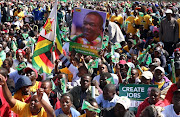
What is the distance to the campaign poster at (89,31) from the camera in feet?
26.3

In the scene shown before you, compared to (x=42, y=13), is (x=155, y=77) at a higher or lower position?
higher

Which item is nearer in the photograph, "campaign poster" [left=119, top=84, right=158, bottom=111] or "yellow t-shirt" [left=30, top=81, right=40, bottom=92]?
"campaign poster" [left=119, top=84, right=158, bottom=111]

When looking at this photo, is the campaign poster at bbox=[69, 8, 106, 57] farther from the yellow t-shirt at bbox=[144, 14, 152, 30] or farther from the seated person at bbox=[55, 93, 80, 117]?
the yellow t-shirt at bbox=[144, 14, 152, 30]

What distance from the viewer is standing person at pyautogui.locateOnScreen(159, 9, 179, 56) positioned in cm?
1083

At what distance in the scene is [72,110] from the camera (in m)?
5.45

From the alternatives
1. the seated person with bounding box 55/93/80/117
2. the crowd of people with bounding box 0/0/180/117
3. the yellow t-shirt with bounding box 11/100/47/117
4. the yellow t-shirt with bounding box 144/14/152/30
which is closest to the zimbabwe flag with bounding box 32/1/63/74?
the crowd of people with bounding box 0/0/180/117

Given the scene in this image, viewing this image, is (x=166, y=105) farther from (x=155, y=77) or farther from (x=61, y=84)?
(x=61, y=84)

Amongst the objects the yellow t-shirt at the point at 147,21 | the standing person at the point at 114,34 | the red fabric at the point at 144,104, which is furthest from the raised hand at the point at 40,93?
the yellow t-shirt at the point at 147,21

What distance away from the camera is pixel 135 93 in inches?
231

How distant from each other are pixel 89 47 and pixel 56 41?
719 mm

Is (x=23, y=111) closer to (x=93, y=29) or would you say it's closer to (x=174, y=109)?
(x=174, y=109)

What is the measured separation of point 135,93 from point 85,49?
2.49 m

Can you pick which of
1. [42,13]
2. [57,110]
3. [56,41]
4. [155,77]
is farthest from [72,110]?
[42,13]

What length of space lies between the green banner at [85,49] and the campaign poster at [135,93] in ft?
7.29
